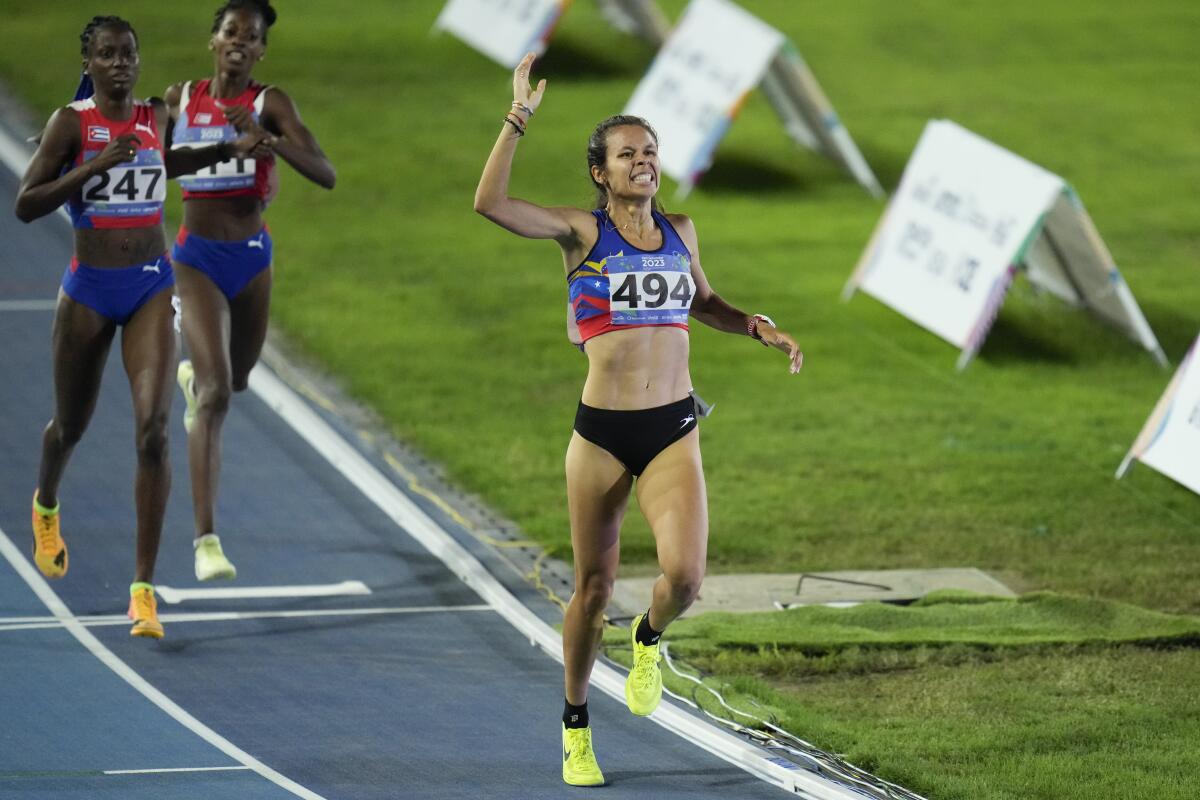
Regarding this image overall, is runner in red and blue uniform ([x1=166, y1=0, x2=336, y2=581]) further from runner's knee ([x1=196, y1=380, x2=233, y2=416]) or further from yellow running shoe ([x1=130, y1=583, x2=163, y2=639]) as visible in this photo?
yellow running shoe ([x1=130, y1=583, x2=163, y2=639])

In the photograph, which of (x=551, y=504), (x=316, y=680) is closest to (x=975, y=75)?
(x=551, y=504)

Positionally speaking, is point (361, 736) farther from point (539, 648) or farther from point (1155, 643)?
point (1155, 643)

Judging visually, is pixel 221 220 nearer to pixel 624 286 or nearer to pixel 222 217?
pixel 222 217

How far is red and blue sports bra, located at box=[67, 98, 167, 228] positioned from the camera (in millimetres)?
7973

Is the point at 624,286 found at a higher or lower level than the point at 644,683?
higher

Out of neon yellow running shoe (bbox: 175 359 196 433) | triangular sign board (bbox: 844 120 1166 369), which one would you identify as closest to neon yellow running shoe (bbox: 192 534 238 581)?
neon yellow running shoe (bbox: 175 359 196 433)

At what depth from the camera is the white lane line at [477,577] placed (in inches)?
287

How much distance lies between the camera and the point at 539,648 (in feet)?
29.0

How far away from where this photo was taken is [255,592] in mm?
9352

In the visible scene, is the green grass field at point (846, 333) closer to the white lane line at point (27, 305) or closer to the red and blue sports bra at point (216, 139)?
the white lane line at point (27, 305)

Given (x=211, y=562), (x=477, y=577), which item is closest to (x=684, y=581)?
(x=211, y=562)

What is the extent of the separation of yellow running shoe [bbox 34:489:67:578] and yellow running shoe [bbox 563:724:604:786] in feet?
9.77

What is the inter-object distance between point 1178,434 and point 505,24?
35.3ft

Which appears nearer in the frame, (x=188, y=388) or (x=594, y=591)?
(x=594, y=591)
